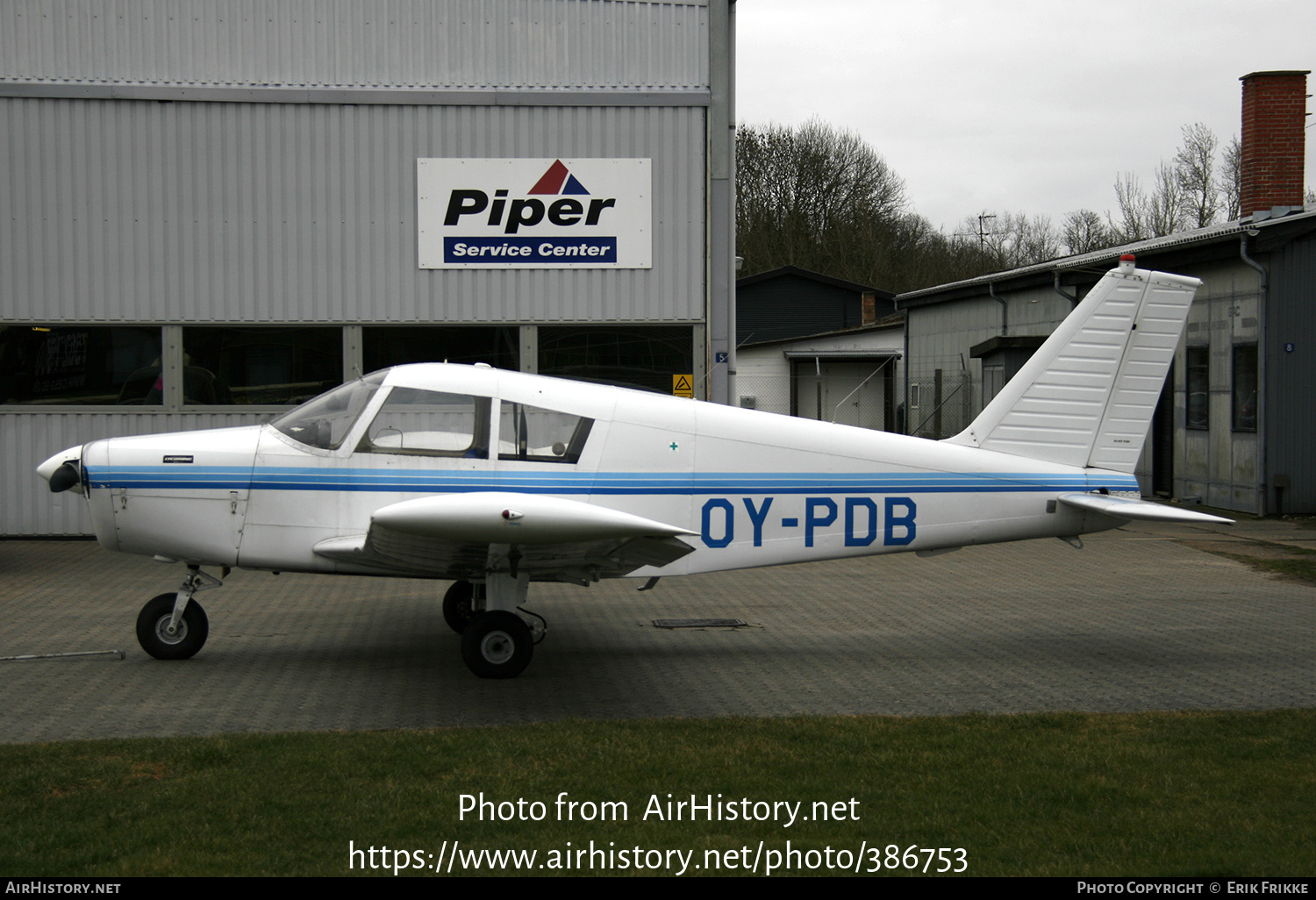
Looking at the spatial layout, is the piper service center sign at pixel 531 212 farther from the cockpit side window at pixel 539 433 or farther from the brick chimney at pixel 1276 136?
the brick chimney at pixel 1276 136

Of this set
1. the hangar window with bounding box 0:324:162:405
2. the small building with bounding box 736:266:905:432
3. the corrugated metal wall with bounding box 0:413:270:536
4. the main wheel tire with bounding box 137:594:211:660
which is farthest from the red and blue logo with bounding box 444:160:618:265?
the small building with bounding box 736:266:905:432

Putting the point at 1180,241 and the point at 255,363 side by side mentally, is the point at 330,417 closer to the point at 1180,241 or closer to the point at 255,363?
the point at 255,363

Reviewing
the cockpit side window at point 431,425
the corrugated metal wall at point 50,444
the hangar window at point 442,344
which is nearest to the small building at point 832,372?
the hangar window at point 442,344

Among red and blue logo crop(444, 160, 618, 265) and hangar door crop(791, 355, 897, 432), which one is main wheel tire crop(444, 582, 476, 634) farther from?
hangar door crop(791, 355, 897, 432)

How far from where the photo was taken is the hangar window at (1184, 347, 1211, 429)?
1769 centimetres

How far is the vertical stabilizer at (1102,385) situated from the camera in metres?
8.05

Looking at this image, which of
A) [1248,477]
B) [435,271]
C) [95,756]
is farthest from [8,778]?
[1248,477]

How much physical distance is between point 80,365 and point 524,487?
886 cm

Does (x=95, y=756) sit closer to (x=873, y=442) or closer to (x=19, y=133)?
(x=873, y=442)

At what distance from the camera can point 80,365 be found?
1355 cm

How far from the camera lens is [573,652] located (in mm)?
8062

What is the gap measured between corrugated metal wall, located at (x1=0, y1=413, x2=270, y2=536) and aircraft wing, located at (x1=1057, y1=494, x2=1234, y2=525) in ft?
31.2

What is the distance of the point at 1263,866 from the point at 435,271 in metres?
11.4

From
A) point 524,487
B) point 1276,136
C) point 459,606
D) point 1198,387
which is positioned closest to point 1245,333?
point 1198,387
